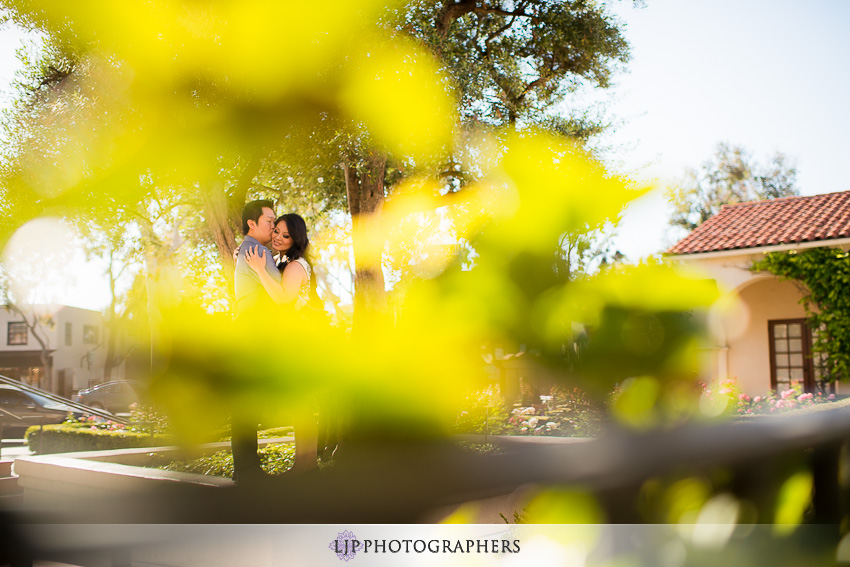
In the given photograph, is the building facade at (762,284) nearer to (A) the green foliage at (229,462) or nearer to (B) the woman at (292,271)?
(A) the green foliage at (229,462)

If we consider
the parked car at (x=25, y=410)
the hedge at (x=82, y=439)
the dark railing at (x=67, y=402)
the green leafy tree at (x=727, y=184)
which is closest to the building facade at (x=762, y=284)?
the green leafy tree at (x=727, y=184)

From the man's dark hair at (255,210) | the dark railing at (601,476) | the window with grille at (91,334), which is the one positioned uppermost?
the man's dark hair at (255,210)

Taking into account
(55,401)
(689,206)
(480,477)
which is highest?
(689,206)

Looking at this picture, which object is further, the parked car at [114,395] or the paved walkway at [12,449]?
the parked car at [114,395]

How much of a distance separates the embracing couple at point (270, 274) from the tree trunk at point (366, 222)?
2.27 metres

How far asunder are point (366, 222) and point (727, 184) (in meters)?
5.21

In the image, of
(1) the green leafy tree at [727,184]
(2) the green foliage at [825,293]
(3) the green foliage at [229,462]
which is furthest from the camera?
(2) the green foliage at [825,293]

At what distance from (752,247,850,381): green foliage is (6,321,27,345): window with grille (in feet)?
32.7

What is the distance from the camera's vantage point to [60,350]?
4.98m

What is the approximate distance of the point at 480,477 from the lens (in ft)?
3.04

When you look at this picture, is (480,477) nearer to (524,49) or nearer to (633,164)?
(633,164)

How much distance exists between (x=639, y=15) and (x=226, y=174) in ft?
14.1

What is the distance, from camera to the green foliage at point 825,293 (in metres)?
9.04

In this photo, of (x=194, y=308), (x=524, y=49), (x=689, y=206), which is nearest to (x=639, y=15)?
(x=524, y=49)
